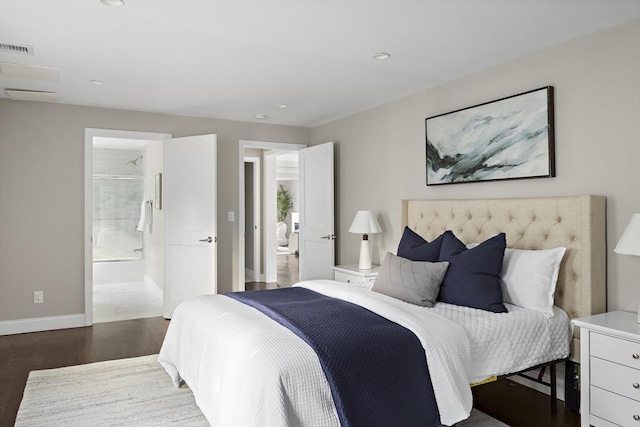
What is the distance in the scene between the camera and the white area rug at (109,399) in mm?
2716

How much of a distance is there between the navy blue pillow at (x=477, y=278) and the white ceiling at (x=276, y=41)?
1375 mm

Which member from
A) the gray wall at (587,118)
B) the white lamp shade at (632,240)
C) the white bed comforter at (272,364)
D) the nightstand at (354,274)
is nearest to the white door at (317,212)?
the nightstand at (354,274)

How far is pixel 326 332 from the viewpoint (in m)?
2.27

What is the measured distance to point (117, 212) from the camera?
801 centimetres

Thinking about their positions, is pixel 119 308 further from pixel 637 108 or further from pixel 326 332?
pixel 637 108

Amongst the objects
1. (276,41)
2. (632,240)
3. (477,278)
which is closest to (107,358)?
(276,41)

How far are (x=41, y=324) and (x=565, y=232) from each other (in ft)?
16.2

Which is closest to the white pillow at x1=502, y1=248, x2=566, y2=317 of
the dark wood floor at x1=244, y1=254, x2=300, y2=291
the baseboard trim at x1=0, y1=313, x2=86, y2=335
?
the baseboard trim at x1=0, y1=313, x2=86, y2=335

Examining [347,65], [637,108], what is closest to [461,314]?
[637,108]

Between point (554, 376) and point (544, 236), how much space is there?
0.90 meters

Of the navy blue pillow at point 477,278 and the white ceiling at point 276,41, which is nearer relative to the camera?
the white ceiling at point 276,41

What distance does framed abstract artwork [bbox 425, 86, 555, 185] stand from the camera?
10.4ft

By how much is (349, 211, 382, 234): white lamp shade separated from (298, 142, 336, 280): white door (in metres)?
0.74

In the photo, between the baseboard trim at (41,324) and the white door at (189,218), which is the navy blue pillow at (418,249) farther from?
the baseboard trim at (41,324)
